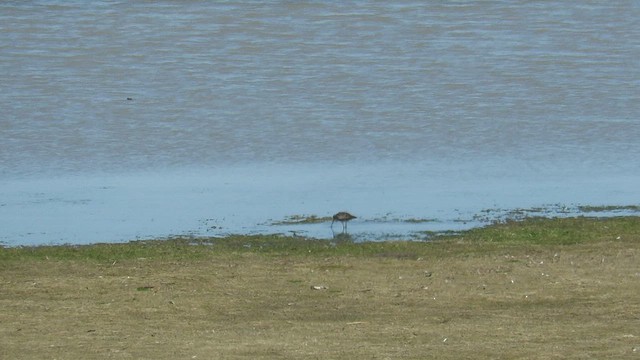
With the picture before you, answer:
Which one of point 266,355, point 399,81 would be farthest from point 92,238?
point 399,81

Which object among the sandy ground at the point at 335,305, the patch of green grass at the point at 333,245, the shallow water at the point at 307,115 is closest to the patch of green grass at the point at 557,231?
the patch of green grass at the point at 333,245

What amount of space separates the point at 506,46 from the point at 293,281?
20.7 meters

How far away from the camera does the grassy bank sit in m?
10.5

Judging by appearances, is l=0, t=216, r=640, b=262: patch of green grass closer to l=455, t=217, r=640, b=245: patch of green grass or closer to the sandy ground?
l=455, t=217, r=640, b=245: patch of green grass

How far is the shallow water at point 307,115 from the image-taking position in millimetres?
18234

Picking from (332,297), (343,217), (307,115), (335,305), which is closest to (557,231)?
(343,217)

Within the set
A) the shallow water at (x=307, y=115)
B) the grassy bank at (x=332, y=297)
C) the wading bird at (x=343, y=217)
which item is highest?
the grassy bank at (x=332, y=297)

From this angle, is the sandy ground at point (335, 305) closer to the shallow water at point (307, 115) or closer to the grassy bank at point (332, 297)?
the grassy bank at point (332, 297)

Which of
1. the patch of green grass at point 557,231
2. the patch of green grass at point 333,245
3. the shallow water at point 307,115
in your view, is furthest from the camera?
the shallow water at point 307,115

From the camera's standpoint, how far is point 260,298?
12469mm

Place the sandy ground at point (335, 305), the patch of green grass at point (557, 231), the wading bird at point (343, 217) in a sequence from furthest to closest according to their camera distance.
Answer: the wading bird at point (343, 217) < the patch of green grass at point (557, 231) < the sandy ground at point (335, 305)

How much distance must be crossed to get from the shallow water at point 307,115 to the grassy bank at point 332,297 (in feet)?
4.60

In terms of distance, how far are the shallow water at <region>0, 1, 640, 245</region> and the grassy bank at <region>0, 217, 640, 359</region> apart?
4.60ft

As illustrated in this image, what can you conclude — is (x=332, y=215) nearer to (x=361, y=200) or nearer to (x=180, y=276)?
(x=361, y=200)
